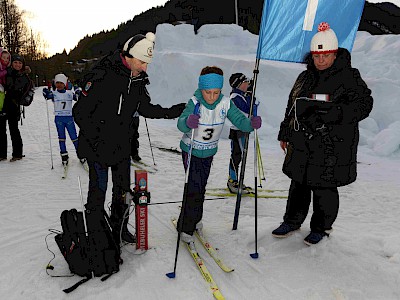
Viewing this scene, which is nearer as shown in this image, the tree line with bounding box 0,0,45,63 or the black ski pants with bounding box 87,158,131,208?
the black ski pants with bounding box 87,158,131,208

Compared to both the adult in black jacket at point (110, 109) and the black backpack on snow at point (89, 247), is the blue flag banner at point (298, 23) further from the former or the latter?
the black backpack on snow at point (89, 247)

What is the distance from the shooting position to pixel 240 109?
5379 mm

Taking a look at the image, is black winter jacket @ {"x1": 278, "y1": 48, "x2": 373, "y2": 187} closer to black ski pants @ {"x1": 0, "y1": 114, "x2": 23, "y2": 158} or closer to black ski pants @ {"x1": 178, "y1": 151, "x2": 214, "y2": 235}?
black ski pants @ {"x1": 178, "y1": 151, "x2": 214, "y2": 235}

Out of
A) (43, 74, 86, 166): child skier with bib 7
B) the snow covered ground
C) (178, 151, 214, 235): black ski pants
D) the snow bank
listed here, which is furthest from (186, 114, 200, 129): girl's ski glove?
the snow bank

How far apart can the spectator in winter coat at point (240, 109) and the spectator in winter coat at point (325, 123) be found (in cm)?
163

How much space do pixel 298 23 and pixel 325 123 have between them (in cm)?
147

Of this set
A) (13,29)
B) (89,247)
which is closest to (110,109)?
(89,247)

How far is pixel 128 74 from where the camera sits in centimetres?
328

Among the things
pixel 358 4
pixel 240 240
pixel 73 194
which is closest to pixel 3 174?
pixel 73 194

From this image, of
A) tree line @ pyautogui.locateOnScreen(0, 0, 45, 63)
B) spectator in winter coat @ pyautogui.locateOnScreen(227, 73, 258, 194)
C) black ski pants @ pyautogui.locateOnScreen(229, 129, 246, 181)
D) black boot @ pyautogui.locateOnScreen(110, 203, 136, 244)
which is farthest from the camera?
tree line @ pyautogui.locateOnScreen(0, 0, 45, 63)

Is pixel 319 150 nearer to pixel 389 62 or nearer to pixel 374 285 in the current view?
pixel 374 285

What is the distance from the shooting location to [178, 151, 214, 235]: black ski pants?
3717 mm

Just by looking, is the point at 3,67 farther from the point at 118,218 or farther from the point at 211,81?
the point at 211,81

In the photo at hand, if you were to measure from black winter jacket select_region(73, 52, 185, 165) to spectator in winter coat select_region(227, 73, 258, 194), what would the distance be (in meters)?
2.29
